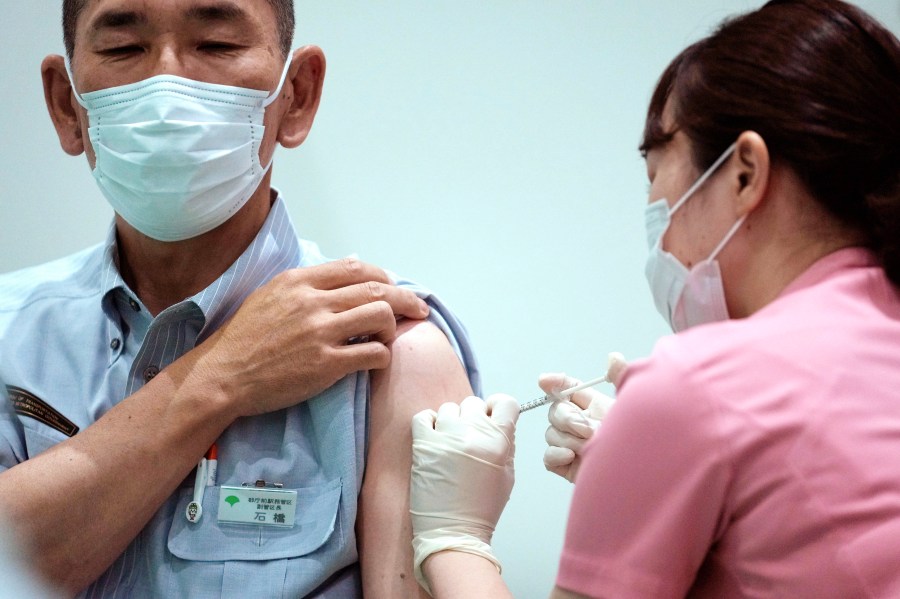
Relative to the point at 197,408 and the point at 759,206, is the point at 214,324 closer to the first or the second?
the point at 197,408

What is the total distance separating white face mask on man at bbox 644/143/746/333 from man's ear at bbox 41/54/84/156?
1.08m

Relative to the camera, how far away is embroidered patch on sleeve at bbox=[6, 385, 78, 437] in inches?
66.9

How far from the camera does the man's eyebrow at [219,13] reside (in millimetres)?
1674

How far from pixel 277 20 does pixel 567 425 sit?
90cm

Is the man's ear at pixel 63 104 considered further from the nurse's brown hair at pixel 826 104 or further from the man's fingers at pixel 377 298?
the nurse's brown hair at pixel 826 104

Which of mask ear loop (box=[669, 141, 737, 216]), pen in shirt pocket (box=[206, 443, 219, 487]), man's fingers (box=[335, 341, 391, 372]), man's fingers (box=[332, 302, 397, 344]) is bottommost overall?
pen in shirt pocket (box=[206, 443, 219, 487])

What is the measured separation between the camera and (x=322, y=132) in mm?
2744

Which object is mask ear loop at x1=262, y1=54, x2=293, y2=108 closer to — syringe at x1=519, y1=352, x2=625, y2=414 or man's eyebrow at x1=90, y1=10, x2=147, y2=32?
man's eyebrow at x1=90, y1=10, x2=147, y2=32

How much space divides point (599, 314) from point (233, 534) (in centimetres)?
134

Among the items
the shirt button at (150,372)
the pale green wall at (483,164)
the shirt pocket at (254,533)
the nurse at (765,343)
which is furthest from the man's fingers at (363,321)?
the pale green wall at (483,164)

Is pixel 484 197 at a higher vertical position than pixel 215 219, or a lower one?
lower

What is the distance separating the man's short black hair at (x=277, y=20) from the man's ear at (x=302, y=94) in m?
0.03

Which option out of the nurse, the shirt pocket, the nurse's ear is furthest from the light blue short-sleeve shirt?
the nurse's ear

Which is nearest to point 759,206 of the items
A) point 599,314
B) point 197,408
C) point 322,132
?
point 197,408
